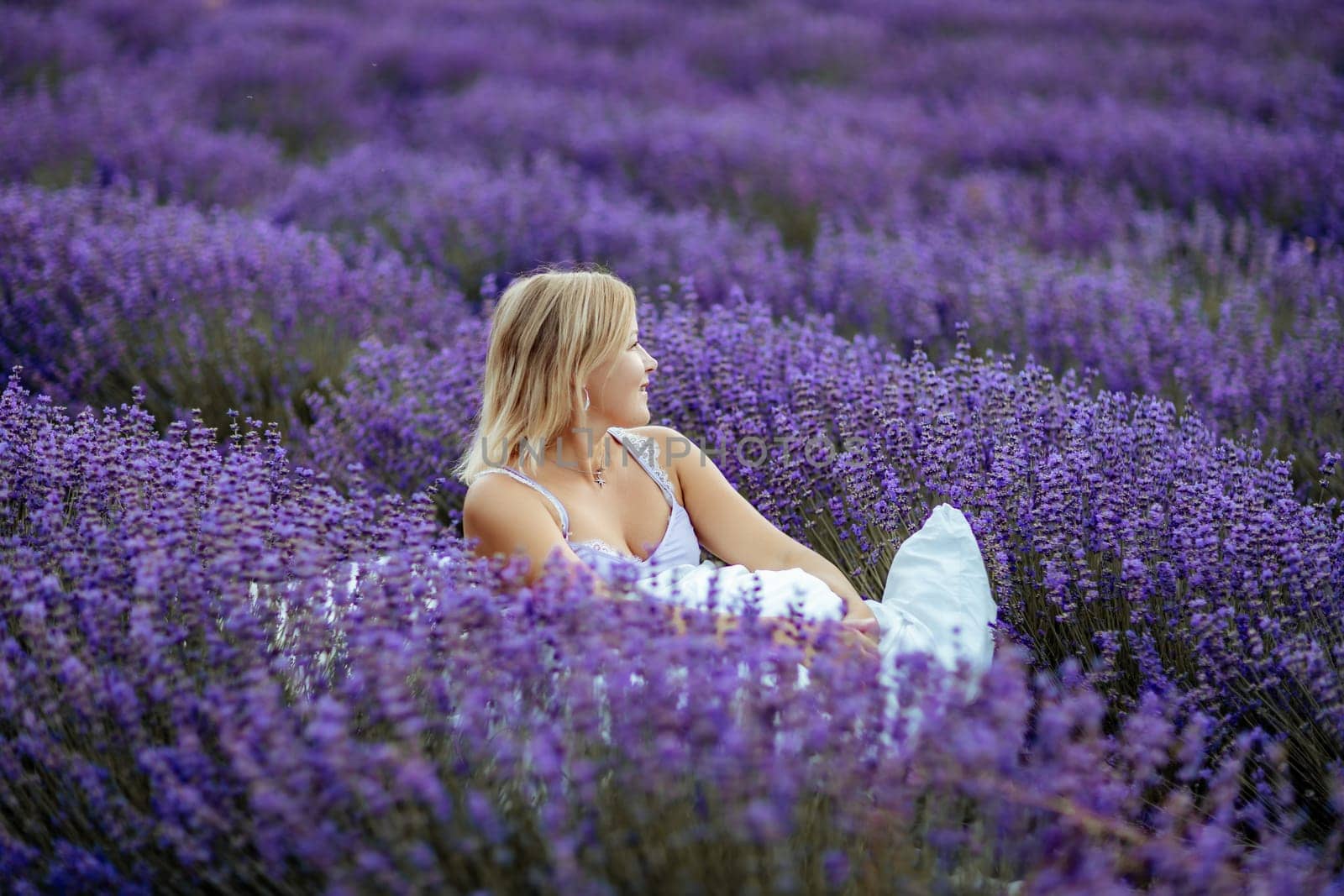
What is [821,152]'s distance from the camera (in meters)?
6.45

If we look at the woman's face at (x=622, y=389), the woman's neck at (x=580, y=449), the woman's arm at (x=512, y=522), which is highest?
the woman's face at (x=622, y=389)

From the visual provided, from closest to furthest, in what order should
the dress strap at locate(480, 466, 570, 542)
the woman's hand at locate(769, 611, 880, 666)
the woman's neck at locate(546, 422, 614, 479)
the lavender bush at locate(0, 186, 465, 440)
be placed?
the woman's hand at locate(769, 611, 880, 666), the dress strap at locate(480, 466, 570, 542), the woman's neck at locate(546, 422, 614, 479), the lavender bush at locate(0, 186, 465, 440)

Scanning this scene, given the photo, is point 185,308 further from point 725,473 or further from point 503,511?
point 503,511

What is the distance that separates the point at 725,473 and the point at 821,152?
4040mm

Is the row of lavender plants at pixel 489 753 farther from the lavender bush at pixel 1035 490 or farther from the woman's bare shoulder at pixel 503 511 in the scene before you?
the woman's bare shoulder at pixel 503 511

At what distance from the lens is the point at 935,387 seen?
2.85 meters

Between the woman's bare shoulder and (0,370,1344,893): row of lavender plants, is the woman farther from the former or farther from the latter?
(0,370,1344,893): row of lavender plants

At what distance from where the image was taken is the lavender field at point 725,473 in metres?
1.30

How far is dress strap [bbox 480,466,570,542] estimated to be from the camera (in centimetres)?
223

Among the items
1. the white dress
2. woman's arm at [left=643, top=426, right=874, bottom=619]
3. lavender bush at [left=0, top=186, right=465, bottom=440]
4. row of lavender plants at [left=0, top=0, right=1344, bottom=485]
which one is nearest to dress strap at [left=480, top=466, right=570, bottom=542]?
the white dress

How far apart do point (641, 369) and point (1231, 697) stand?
3.99 ft

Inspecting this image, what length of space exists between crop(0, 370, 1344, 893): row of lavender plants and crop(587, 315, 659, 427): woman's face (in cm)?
57

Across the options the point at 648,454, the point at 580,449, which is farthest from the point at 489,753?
the point at 648,454

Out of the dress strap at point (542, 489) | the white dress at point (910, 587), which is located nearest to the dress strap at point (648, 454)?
the white dress at point (910, 587)
